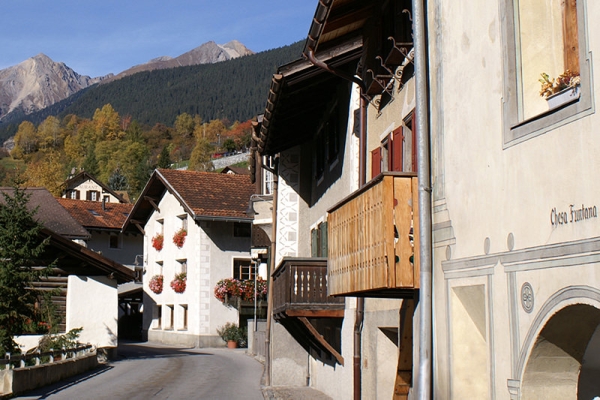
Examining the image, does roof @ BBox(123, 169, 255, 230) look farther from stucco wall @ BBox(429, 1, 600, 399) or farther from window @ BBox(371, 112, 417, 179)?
stucco wall @ BBox(429, 1, 600, 399)

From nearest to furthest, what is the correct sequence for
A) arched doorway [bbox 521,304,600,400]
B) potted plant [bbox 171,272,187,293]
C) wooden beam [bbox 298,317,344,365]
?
arched doorway [bbox 521,304,600,400]
wooden beam [bbox 298,317,344,365]
potted plant [bbox 171,272,187,293]

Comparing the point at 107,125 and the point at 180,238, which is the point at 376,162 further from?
the point at 107,125

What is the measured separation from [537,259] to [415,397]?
8.80 ft

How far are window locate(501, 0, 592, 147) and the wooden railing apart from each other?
9.30 m

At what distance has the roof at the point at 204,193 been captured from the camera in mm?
38125

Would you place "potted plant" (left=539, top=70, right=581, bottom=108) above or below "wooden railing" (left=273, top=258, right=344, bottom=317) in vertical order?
above

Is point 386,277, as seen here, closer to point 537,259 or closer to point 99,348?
point 537,259

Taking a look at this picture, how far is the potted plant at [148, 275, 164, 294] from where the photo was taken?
138 feet

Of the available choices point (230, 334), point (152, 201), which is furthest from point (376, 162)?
point (152, 201)

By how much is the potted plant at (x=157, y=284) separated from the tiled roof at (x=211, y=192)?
17.7ft

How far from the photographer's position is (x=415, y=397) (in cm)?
823

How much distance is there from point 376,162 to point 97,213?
4593 centimetres

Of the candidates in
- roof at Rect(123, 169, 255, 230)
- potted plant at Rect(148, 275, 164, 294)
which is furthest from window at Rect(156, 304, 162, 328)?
roof at Rect(123, 169, 255, 230)

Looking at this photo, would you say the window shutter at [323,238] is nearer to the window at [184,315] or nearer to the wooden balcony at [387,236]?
the wooden balcony at [387,236]
